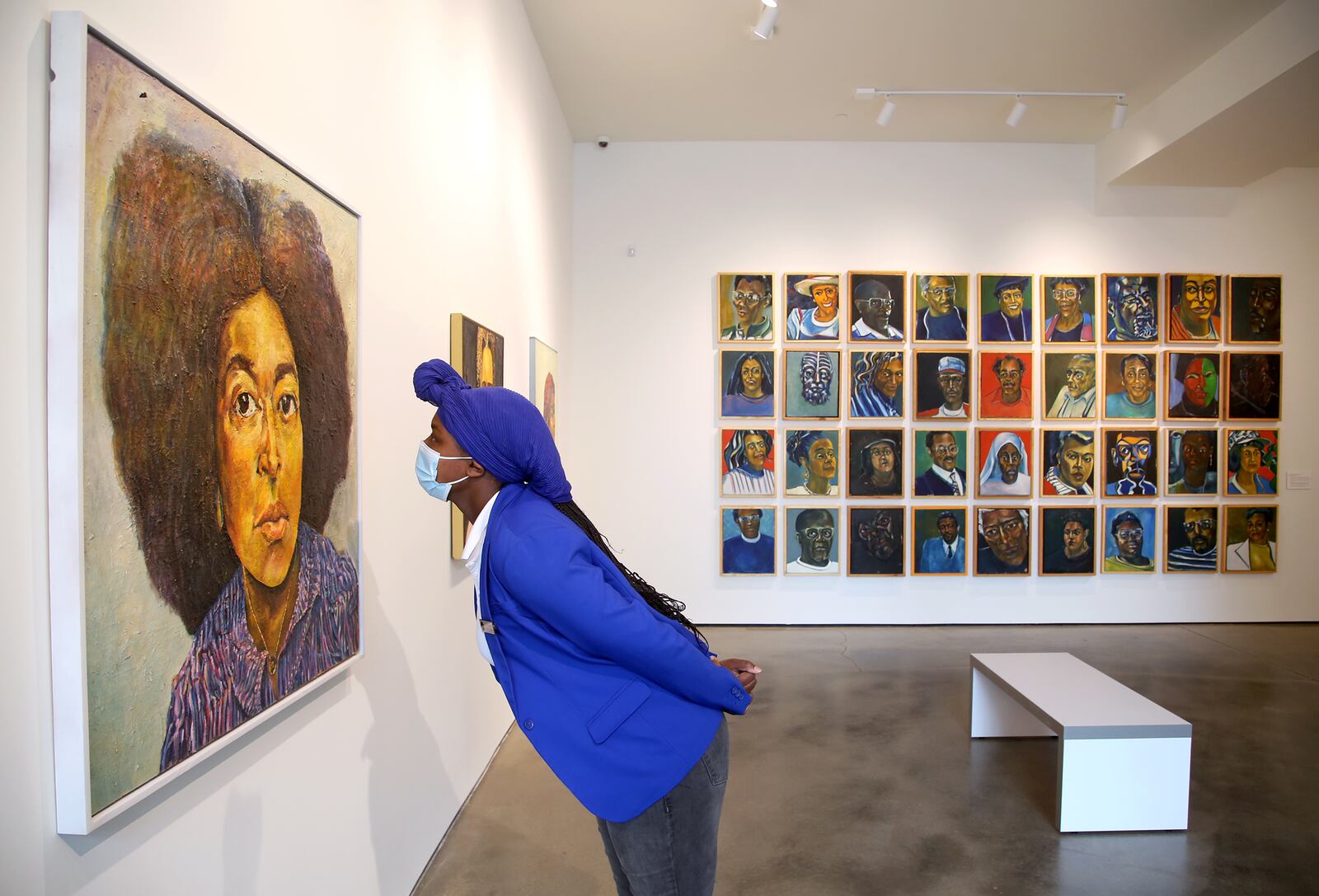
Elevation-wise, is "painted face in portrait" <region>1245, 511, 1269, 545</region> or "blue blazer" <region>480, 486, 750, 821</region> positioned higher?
"blue blazer" <region>480, 486, 750, 821</region>

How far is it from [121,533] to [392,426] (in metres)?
1.42

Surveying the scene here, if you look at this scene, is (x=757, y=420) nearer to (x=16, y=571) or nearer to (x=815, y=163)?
(x=815, y=163)

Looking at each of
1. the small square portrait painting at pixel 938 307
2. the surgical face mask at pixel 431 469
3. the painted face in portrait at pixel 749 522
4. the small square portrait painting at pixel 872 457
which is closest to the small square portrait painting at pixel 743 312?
the small square portrait painting at pixel 872 457

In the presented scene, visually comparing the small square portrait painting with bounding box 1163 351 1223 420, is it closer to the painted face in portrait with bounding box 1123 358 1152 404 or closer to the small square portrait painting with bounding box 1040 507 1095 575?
the painted face in portrait with bounding box 1123 358 1152 404

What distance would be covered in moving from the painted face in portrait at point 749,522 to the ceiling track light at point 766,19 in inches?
152

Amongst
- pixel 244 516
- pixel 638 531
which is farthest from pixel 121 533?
pixel 638 531

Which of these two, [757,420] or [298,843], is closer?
[298,843]

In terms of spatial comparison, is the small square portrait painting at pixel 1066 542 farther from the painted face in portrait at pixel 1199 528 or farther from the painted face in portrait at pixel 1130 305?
the painted face in portrait at pixel 1130 305

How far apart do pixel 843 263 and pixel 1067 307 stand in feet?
6.78

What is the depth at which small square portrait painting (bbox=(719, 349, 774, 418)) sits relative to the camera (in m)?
7.23

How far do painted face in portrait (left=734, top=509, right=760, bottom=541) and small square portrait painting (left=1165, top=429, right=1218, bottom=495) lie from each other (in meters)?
3.78

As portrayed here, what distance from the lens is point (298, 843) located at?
6.35 feet

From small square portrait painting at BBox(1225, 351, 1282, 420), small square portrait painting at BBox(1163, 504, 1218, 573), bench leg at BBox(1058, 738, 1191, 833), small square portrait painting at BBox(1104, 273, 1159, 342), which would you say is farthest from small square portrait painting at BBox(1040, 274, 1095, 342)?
bench leg at BBox(1058, 738, 1191, 833)

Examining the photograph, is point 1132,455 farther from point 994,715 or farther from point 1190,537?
point 994,715
